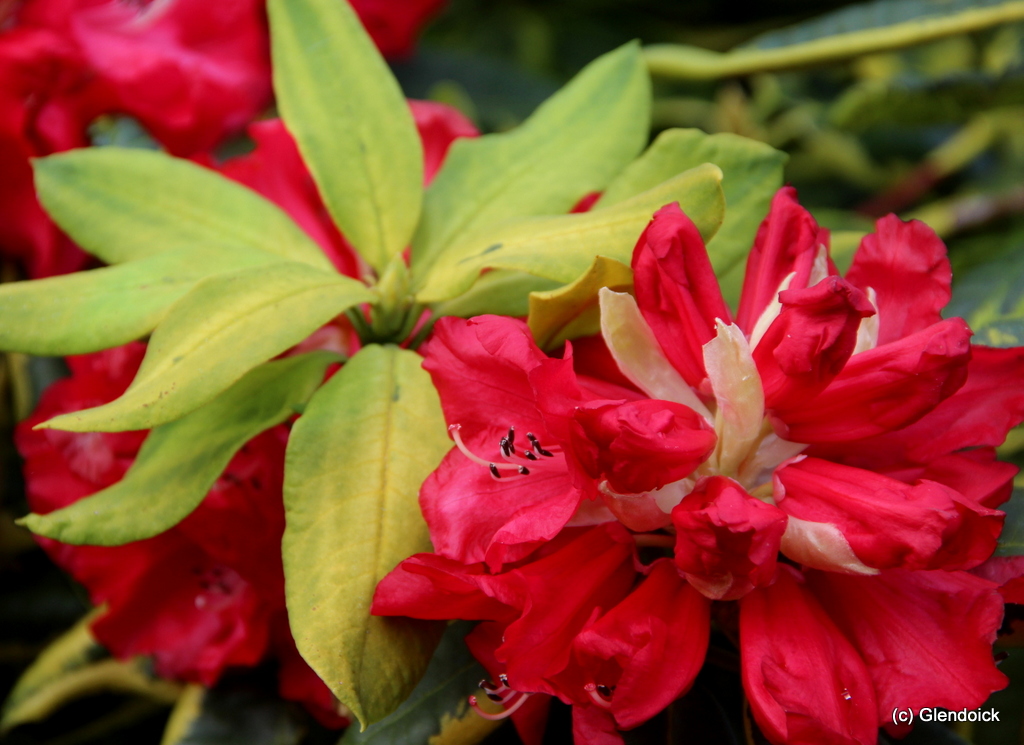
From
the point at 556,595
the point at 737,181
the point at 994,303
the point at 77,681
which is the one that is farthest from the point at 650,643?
the point at 77,681

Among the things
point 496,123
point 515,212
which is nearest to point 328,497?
point 515,212

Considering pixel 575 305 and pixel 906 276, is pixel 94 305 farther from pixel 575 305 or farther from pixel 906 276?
pixel 906 276

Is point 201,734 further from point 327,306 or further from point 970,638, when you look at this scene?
point 970,638

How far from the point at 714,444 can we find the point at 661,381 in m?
0.05

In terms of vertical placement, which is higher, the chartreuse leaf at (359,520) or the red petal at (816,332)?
the red petal at (816,332)

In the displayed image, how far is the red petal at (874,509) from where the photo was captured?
0.35 meters

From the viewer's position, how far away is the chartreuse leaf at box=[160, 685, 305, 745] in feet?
1.93

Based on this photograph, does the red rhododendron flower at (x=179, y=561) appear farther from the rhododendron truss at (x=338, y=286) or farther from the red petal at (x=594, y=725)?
the red petal at (x=594, y=725)

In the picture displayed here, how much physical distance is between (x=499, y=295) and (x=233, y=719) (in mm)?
338

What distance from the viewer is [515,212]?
53 centimetres

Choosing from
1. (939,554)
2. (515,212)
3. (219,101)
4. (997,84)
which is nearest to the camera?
(939,554)

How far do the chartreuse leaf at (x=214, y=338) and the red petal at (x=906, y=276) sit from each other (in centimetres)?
26

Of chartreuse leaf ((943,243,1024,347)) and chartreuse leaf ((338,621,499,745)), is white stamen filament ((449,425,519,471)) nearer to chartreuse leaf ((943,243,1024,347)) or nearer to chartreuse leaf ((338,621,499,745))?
chartreuse leaf ((338,621,499,745))

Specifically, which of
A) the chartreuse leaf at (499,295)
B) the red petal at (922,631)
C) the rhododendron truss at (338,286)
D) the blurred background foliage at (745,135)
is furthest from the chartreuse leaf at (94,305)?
the red petal at (922,631)
